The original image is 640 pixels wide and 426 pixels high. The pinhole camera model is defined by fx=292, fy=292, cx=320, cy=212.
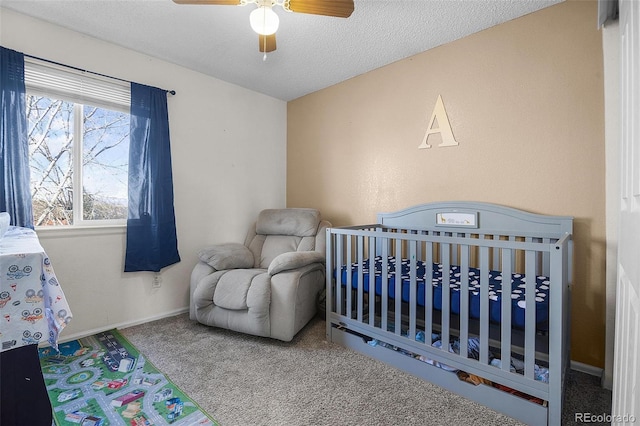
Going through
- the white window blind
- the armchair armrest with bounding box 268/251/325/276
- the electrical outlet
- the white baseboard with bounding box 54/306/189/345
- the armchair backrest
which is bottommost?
the white baseboard with bounding box 54/306/189/345

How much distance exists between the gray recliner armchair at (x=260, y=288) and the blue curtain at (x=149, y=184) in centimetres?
40

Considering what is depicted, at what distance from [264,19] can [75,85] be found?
5.44 ft

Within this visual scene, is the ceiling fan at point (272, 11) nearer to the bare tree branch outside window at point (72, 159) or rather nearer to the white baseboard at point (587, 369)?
the bare tree branch outside window at point (72, 159)

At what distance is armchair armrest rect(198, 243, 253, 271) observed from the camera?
249cm

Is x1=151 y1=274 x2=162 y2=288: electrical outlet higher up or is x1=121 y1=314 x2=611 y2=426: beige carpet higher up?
x1=151 y1=274 x2=162 y2=288: electrical outlet

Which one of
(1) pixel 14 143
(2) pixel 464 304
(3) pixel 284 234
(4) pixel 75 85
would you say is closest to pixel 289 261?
(3) pixel 284 234

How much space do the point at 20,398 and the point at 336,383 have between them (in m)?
1.38

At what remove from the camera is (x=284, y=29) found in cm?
212

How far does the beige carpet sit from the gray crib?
4.6 inches

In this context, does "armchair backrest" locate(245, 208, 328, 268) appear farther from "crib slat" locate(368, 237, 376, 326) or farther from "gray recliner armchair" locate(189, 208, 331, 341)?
"crib slat" locate(368, 237, 376, 326)

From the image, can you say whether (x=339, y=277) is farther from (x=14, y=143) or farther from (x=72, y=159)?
(x=14, y=143)

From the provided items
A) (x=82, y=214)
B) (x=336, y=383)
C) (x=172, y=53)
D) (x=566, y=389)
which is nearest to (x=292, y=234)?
(x=336, y=383)

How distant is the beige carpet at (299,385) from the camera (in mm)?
1394

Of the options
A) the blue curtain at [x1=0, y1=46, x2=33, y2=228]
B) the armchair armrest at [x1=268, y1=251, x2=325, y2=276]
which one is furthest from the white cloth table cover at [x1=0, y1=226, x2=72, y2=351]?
the armchair armrest at [x1=268, y1=251, x2=325, y2=276]
